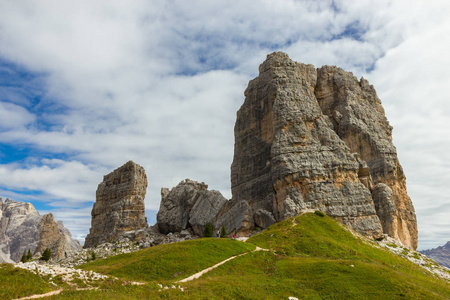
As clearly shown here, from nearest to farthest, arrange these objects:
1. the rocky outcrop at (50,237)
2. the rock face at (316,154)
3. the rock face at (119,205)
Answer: the rock face at (316,154)
the rock face at (119,205)
the rocky outcrop at (50,237)

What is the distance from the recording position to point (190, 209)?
298 feet

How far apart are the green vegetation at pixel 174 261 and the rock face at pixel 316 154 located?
84.5 ft

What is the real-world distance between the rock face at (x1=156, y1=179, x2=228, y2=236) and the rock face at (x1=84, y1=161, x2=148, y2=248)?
8.16m

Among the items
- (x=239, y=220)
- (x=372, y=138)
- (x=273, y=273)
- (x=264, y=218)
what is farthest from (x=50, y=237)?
(x=372, y=138)

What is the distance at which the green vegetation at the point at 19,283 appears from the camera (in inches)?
806

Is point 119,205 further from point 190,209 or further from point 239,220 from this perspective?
point 239,220

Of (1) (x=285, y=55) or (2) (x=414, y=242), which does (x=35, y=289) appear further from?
(2) (x=414, y=242)

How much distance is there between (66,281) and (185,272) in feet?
45.6

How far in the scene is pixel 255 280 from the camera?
3266cm

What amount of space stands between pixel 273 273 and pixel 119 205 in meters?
73.3

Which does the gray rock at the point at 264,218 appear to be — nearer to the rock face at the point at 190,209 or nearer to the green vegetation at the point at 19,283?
the rock face at the point at 190,209

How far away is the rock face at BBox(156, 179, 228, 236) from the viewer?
83.4 metres

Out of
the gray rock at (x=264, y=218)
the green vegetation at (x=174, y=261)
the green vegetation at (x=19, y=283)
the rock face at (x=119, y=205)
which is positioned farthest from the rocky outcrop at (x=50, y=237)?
the green vegetation at (x=19, y=283)

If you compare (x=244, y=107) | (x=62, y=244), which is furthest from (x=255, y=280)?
(x=62, y=244)
